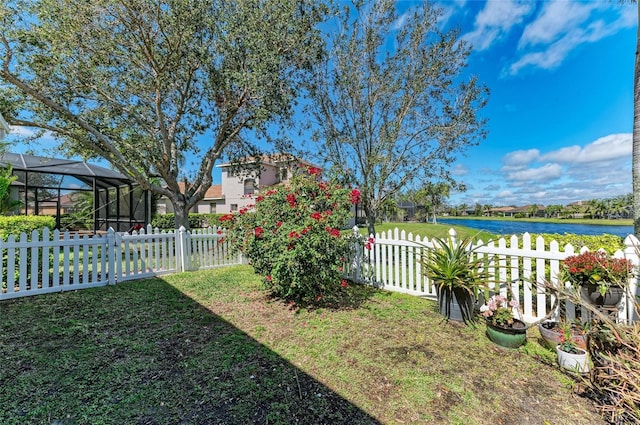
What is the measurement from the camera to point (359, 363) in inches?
112

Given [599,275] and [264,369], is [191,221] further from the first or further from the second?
[599,275]

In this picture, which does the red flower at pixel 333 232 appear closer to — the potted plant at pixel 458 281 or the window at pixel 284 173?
the potted plant at pixel 458 281

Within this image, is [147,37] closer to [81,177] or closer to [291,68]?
[291,68]

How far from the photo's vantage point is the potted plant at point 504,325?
3197 mm

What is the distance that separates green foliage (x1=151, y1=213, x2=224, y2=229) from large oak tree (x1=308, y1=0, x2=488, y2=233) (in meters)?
14.1

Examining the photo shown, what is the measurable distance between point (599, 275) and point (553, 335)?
827 millimetres

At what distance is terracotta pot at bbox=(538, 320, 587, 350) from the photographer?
2843 millimetres

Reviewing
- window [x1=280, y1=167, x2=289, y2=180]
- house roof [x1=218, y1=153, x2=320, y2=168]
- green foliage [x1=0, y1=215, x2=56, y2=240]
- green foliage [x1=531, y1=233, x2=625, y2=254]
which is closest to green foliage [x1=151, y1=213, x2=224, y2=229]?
house roof [x1=218, y1=153, x2=320, y2=168]

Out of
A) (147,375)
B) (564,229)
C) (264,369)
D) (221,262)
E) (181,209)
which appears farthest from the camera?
(564,229)

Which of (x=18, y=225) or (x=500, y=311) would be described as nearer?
(x=500, y=311)

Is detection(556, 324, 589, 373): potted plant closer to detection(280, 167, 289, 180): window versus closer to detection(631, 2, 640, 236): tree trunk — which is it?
detection(631, 2, 640, 236): tree trunk

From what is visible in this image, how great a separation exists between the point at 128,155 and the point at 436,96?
996 cm

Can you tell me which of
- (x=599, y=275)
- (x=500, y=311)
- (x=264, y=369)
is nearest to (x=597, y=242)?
(x=599, y=275)

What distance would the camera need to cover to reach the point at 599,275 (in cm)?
294
